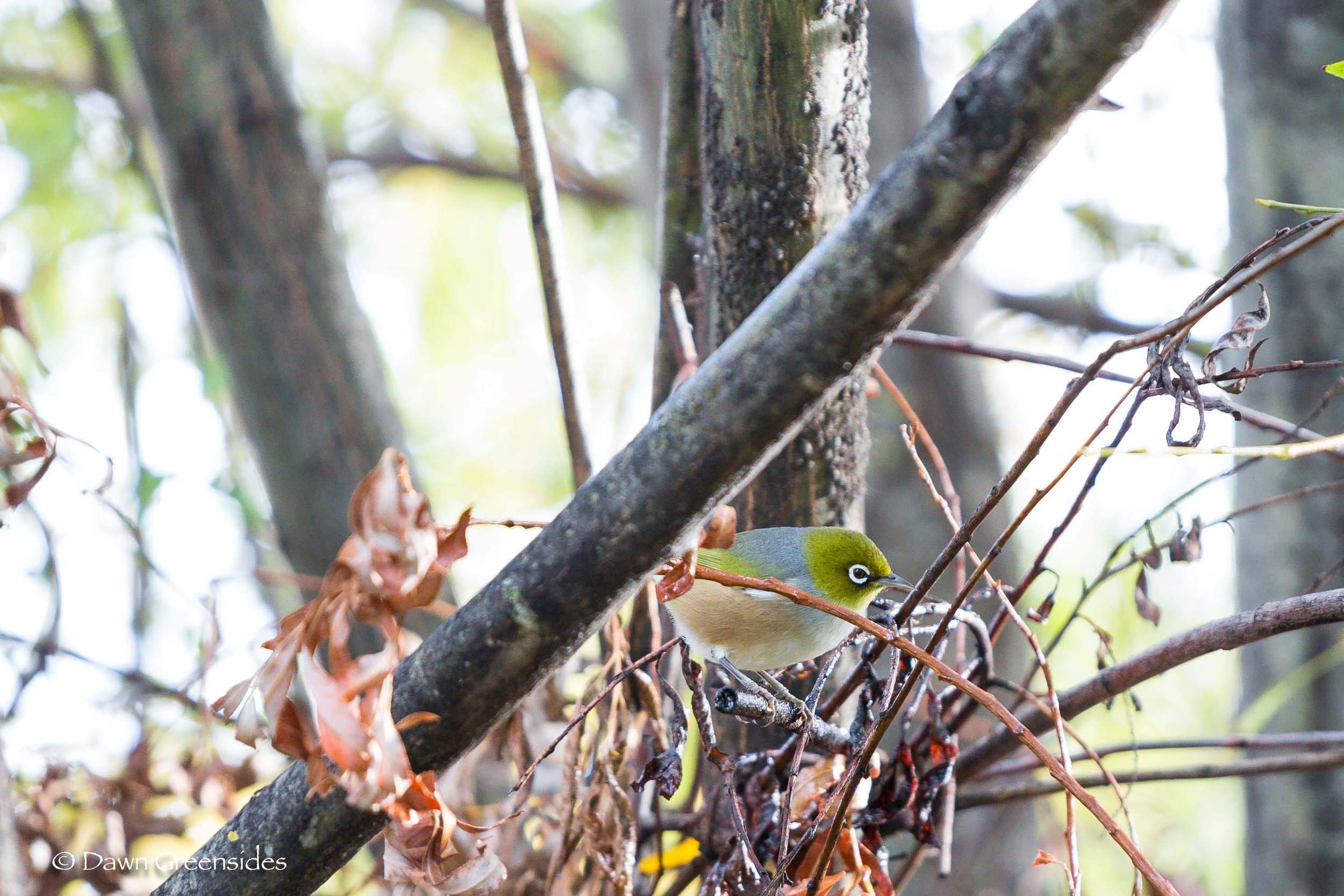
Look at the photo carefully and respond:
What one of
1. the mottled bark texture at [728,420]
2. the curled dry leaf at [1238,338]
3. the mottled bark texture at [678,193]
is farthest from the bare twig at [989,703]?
the mottled bark texture at [678,193]

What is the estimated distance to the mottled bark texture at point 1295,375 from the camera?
6.37 ft

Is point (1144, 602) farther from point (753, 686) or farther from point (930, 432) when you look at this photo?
point (930, 432)

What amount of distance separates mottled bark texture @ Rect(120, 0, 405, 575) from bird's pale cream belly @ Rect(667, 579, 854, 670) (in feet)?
3.04

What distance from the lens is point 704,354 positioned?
4.28 feet

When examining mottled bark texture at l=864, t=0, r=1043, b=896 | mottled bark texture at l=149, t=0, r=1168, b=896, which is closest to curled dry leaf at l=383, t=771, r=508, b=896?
mottled bark texture at l=149, t=0, r=1168, b=896

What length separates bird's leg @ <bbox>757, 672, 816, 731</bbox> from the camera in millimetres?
979

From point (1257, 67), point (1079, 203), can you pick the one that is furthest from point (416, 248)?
point (1257, 67)

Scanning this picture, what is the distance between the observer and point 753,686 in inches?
43.5

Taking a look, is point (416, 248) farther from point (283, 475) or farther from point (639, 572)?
point (639, 572)

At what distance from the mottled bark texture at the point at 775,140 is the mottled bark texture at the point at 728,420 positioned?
1.52 ft

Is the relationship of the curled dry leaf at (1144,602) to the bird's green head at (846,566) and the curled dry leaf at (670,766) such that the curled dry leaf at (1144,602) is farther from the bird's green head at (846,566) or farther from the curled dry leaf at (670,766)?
the curled dry leaf at (670,766)

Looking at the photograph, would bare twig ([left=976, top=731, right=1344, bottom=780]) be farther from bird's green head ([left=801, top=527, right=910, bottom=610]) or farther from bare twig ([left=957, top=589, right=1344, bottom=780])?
bird's green head ([left=801, top=527, right=910, bottom=610])

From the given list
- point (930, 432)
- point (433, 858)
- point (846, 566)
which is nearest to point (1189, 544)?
point (846, 566)

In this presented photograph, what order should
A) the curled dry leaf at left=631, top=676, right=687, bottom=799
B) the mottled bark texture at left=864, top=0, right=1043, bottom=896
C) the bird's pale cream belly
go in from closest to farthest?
the curled dry leaf at left=631, top=676, right=687, bottom=799 < the bird's pale cream belly < the mottled bark texture at left=864, top=0, right=1043, bottom=896
